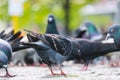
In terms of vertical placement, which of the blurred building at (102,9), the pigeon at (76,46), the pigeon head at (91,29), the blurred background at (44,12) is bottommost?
the blurred building at (102,9)

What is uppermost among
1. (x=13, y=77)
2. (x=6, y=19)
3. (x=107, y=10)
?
(x=13, y=77)

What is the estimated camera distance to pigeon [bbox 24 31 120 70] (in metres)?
11.7

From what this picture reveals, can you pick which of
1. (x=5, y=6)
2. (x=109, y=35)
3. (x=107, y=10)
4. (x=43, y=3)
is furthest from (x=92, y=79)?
(x=107, y=10)

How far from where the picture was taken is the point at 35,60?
53.2 ft

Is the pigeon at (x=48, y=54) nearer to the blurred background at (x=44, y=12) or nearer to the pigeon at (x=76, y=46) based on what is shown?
the pigeon at (x=76, y=46)

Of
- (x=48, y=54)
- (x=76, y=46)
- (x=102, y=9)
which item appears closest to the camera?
(x=48, y=54)

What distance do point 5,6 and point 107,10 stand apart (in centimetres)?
1439

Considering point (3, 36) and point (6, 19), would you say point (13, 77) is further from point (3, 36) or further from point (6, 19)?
point (6, 19)

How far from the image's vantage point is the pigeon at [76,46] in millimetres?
11672

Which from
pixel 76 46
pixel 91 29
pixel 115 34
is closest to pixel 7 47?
pixel 76 46

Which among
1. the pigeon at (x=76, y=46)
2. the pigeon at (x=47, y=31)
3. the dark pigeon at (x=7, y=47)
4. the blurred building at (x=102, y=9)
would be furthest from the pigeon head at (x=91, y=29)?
the blurred building at (x=102, y=9)

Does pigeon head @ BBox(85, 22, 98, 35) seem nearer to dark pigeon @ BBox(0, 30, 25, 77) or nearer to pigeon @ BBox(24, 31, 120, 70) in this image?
pigeon @ BBox(24, 31, 120, 70)

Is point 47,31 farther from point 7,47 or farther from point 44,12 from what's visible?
point 44,12

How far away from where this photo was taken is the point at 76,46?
42.2ft
